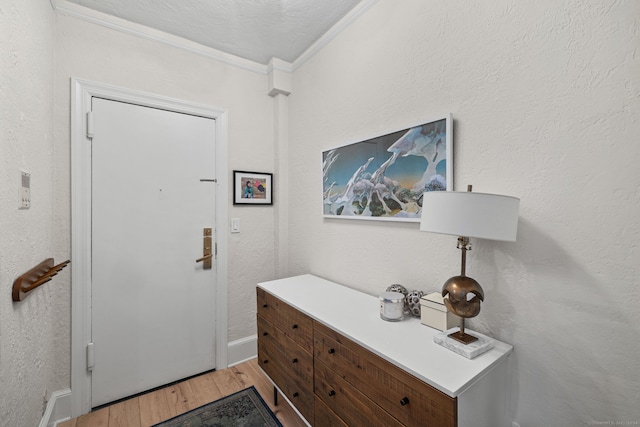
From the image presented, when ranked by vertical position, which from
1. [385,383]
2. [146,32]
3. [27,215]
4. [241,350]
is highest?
[146,32]

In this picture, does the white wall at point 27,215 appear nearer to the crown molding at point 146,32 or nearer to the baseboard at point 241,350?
the crown molding at point 146,32

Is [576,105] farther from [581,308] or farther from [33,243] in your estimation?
[33,243]

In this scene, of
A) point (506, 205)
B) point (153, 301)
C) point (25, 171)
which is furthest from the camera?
point (153, 301)

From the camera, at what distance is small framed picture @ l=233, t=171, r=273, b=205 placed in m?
2.36

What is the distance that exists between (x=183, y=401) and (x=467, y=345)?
190 cm

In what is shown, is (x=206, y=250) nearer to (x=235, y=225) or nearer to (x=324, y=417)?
(x=235, y=225)

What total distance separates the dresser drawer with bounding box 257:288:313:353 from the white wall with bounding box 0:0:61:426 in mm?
1146

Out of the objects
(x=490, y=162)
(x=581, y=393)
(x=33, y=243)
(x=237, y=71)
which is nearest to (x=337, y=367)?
(x=581, y=393)

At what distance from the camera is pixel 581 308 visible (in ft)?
3.17

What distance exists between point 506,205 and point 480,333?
0.62 metres

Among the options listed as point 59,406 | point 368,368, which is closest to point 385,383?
point 368,368

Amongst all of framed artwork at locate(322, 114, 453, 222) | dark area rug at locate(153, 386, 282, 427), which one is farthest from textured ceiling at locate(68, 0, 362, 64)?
dark area rug at locate(153, 386, 282, 427)

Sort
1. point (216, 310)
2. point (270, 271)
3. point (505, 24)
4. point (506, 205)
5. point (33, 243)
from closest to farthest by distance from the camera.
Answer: point (506, 205) < point (505, 24) < point (33, 243) < point (216, 310) < point (270, 271)

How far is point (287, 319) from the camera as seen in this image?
1652 mm
